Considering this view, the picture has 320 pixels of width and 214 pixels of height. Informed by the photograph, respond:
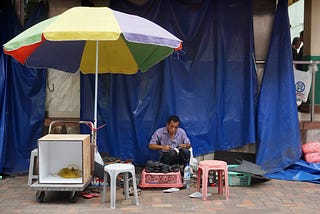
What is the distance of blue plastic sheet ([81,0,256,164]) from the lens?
750cm

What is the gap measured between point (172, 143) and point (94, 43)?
198 centimetres

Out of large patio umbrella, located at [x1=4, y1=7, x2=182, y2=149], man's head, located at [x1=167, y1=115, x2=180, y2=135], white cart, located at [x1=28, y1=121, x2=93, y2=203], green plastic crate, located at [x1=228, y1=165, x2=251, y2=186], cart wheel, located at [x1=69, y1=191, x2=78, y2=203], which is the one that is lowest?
cart wheel, located at [x1=69, y1=191, x2=78, y2=203]

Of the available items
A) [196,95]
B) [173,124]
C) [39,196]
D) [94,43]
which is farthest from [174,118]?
[39,196]

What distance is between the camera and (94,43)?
22.9 ft

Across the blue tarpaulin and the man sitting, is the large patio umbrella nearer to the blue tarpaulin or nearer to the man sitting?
the blue tarpaulin

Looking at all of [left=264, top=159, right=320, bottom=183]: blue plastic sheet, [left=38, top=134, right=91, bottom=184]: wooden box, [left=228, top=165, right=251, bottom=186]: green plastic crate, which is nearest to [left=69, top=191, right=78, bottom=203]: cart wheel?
[left=38, top=134, right=91, bottom=184]: wooden box

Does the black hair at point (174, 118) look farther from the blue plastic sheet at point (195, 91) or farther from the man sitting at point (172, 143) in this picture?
the blue plastic sheet at point (195, 91)

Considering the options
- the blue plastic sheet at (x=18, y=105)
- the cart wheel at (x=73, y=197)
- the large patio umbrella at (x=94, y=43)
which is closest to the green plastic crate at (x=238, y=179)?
the large patio umbrella at (x=94, y=43)

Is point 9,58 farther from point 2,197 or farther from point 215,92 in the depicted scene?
point 215,92

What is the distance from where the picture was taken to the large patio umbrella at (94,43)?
541 centimetres

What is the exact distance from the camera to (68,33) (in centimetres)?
534

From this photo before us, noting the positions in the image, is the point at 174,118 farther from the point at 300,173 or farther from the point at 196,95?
the point at 300,173

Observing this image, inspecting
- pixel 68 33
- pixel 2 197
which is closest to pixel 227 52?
pixel 68 33

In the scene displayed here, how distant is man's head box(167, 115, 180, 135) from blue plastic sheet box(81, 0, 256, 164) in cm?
37
